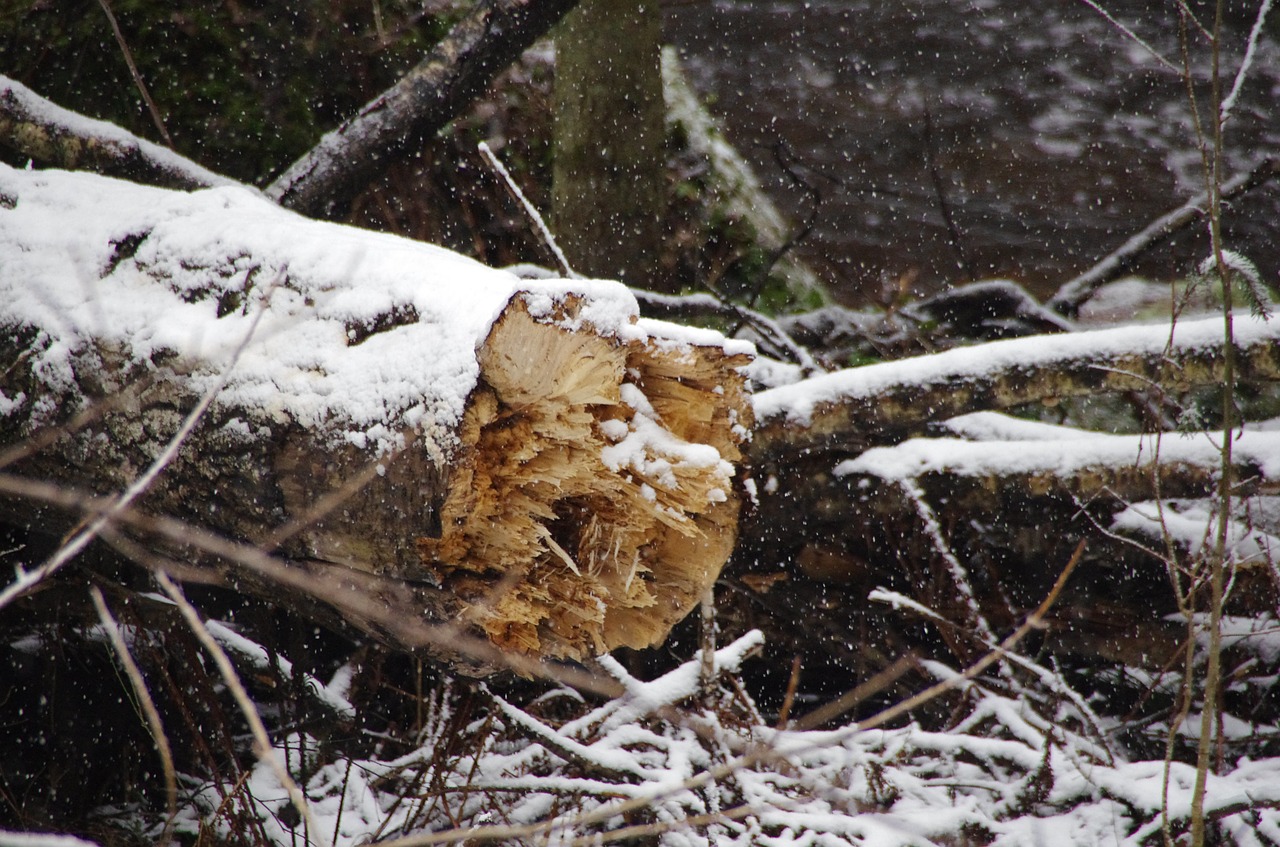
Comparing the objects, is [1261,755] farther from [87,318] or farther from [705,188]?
[705,188]

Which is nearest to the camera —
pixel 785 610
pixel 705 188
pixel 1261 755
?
pixel 1261 755

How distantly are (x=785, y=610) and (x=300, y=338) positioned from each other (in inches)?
71.3

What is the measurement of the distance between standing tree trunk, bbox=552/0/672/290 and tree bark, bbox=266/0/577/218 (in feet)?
2.94

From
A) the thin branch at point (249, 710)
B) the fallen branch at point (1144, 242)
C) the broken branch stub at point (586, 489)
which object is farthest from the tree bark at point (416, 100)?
the fallen branch at point (1144, 242)

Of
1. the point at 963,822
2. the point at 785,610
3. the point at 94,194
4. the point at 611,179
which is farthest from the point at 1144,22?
the point at 94,194

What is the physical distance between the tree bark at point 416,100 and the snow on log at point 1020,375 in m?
1.85

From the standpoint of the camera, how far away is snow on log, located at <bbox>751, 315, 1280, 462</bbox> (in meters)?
2.38

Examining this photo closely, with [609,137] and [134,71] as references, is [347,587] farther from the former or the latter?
[609,137]

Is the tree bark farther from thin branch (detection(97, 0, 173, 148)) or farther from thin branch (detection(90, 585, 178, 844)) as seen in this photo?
thin branch (detection(90, 585, 178, 844))

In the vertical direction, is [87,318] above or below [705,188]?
above

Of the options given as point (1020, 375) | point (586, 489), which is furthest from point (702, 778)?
point (1020, 375)

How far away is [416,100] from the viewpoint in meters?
3.30

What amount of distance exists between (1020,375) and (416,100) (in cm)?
234

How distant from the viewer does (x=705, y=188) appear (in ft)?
17.8
